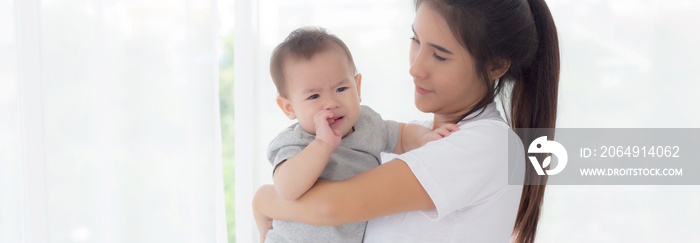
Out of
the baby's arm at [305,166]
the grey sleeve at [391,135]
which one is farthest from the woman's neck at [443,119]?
the baby's arm at [305,166]

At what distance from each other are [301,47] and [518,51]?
1.76 feet

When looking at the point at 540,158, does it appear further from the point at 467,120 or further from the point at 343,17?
the point at 343,17

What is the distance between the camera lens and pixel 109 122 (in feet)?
6.57

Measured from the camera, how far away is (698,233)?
2.64 m

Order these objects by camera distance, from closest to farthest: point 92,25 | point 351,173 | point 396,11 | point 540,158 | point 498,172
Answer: point 498,172 → point 351,173 → point 540,158 → point 92,25 → point 396,11

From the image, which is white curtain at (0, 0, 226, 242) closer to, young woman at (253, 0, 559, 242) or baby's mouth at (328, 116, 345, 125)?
young woman at (253, 0, 559, 242)

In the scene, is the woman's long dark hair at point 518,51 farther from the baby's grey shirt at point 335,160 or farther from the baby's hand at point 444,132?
the baby's grey shirt at point 335,160

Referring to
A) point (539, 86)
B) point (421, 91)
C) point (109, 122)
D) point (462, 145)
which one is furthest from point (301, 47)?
point (109, 122)

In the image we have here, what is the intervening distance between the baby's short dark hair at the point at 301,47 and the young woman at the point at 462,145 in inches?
9.0

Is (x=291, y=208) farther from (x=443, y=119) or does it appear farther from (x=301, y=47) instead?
(x=443, y=119)

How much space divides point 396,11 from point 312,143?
1.40 metres

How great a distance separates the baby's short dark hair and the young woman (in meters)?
0.23

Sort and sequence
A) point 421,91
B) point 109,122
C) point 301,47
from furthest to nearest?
1. point 109,122
2. point 421,91
3. point 301,47

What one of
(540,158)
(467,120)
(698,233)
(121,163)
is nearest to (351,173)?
(467,120)
